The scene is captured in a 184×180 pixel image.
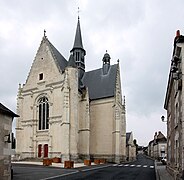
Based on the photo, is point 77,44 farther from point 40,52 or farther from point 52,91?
point 52,91

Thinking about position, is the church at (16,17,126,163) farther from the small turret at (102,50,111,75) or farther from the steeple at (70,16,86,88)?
the steeple at (70,16,86,88)

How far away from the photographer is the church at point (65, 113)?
3647cm

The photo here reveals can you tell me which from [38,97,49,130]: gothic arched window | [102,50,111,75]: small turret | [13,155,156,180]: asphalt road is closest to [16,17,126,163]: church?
[38,97,49,130]: gothic arched window

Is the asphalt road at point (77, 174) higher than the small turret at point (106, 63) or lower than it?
lower

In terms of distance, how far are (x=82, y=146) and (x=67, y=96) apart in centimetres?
804

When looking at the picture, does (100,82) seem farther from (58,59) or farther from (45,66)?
(45,66)

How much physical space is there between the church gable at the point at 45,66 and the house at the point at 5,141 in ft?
87.2

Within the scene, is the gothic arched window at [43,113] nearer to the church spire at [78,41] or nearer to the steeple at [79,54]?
the steeple at [79,54]

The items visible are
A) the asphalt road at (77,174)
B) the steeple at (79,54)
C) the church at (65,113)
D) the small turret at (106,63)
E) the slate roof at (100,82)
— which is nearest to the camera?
the asphalt road at (77,174)

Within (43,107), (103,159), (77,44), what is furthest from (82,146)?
(77,44)

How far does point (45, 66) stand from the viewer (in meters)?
40.1

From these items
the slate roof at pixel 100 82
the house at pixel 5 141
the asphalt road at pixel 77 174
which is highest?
the slate roof at pixel 100 82

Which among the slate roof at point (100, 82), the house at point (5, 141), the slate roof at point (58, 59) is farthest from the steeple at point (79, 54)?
the house at point (5, 141)

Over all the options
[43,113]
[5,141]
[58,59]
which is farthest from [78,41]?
[5,141]
